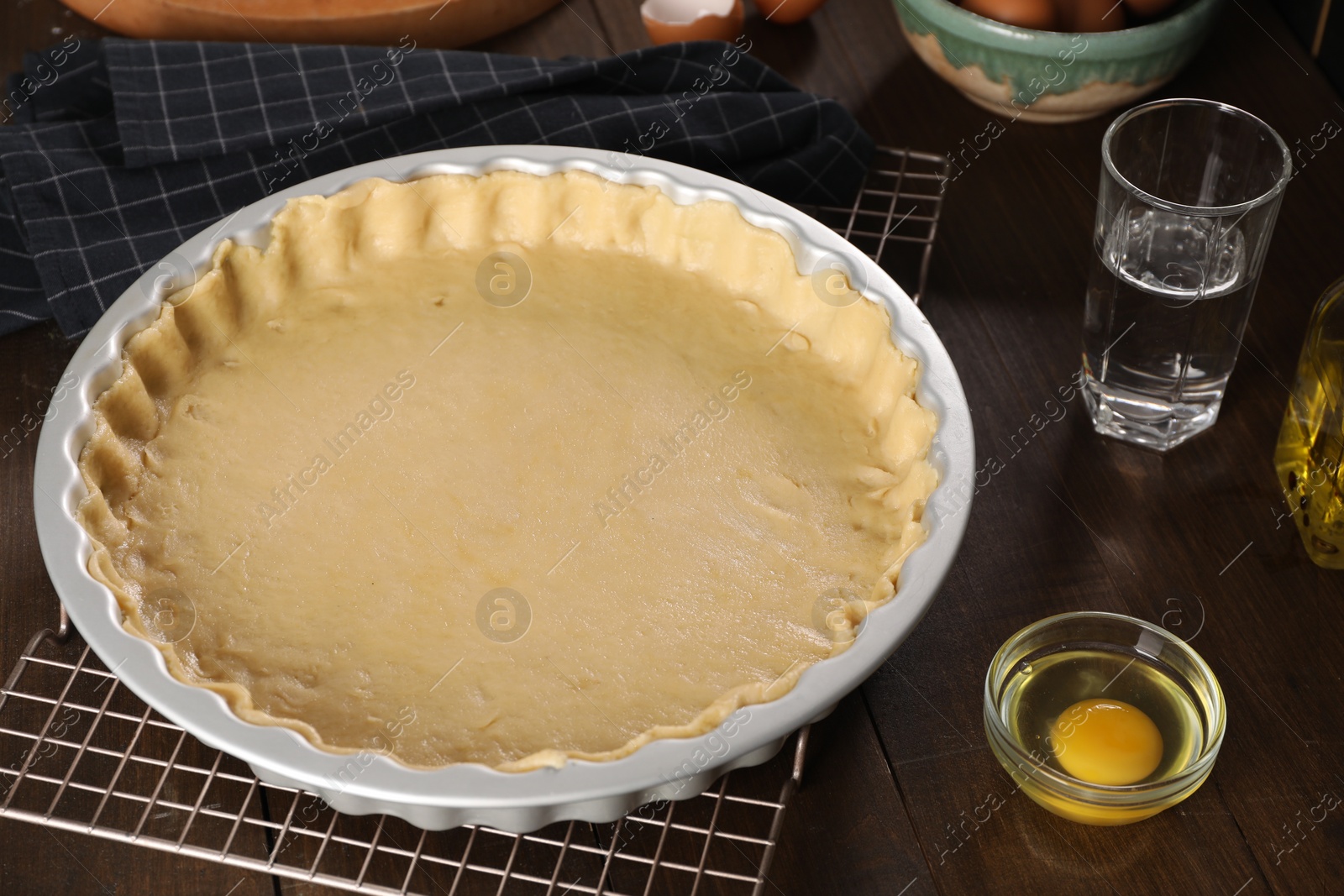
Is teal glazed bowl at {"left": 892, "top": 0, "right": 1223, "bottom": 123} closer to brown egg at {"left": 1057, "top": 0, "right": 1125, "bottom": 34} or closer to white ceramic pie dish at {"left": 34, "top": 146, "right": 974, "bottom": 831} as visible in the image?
brown egg at {"left": 1057, "top": 0, "right": 1125, "bottom": 34}

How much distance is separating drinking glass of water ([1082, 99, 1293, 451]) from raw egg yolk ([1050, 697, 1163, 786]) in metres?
0.27

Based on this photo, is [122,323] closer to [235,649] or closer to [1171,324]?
[235,649]

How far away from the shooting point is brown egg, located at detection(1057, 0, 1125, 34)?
3.72 feet

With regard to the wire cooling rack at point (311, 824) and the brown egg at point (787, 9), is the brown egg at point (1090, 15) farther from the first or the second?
the wire cooling rack at point (311, 824)

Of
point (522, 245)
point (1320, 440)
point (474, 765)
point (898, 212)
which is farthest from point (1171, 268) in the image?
point (474, 765)

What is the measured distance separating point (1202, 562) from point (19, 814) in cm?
78

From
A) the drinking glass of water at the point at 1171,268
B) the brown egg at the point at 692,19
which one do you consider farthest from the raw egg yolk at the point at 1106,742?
the brown egg at the point at 692,19

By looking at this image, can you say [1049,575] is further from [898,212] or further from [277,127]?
[277,127]

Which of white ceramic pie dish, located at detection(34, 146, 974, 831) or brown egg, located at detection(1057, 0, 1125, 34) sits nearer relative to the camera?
white ceramic pie dish, located at detection(34, 146, 974, 831)

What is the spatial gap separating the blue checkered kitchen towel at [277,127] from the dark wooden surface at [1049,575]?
0.09 m

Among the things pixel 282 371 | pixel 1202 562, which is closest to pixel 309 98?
pixel 282 371

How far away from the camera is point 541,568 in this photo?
84cm

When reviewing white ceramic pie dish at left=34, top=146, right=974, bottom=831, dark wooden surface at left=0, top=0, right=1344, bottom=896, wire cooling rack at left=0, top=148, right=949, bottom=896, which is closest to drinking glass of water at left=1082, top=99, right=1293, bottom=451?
dark wooden surface at left=0, top=0, right=1344, bottom=896

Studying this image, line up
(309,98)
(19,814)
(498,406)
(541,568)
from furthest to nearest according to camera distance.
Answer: (309,98), (498,406), (541,568), (19,814)
